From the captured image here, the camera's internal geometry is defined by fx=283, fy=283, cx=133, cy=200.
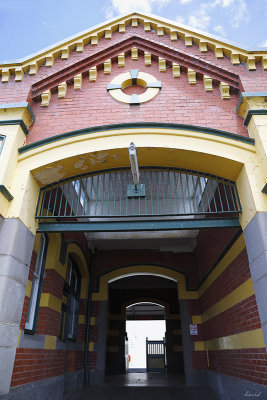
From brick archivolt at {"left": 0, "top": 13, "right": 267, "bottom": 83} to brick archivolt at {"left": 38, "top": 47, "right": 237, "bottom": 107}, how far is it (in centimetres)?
59

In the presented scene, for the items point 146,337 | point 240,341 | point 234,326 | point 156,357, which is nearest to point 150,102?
point 234,326

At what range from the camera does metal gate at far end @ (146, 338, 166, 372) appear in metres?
15.4

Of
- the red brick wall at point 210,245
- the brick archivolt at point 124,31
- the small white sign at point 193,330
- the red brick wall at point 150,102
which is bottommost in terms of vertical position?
the small white sign at point 193,330

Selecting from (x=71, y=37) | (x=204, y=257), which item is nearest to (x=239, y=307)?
(x=204, y=257)

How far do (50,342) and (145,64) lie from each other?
6.58 meters

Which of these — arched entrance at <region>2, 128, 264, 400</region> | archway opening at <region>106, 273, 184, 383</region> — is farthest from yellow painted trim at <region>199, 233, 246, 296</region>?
archway opening at <region>106, 273, 184, 383</region>

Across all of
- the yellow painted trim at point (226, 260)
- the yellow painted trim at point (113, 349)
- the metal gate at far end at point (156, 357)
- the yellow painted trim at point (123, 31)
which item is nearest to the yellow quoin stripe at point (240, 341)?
the yellow painted trim at point (226, 260)

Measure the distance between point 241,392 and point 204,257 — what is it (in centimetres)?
403

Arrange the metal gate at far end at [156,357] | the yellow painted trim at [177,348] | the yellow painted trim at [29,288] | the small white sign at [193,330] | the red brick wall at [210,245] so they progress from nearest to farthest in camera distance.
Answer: the yellow painted trim at [29,288]
the red brick wall at [210,245]
the small white sign at [193,330]
the yellow painted trim at [177,348]
the metal gate at far end at [156,357]

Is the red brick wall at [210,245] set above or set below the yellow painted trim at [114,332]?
above

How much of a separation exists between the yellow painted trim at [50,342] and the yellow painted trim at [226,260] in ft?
13.9

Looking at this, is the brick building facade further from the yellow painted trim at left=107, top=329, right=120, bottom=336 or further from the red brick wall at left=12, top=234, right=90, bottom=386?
the yellow painted trim at left=107, top=329, right=120, bottom=336

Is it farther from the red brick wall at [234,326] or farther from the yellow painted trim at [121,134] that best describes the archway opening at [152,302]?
the yellow painted trim at [121,134]

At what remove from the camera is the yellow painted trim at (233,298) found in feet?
17.4
